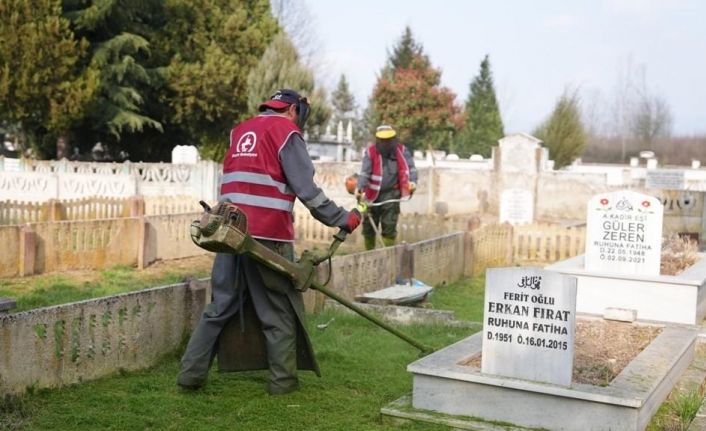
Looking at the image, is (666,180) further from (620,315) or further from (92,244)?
(620,315)

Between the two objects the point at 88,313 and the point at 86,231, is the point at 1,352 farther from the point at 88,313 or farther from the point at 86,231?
the point at 86,231

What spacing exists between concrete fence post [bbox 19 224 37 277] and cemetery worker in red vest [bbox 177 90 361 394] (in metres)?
6.36

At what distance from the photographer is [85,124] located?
1238 inches

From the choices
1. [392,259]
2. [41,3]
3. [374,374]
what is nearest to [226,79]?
[41,3]

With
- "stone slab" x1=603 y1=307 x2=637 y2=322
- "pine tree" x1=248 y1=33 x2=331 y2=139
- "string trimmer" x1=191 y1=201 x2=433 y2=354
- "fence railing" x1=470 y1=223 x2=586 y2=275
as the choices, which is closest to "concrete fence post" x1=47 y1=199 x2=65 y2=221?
"fence railing" x1=470 y1=223 x2=586 y2=275

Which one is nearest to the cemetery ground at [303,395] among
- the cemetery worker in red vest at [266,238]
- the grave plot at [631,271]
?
the cemetery worker in red vest at [266,238]

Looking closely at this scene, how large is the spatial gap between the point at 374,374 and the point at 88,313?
2.15 meters

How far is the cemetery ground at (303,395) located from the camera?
501cm

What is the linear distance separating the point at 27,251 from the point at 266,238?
6693 millimetres

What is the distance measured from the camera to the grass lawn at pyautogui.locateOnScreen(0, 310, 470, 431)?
497cm

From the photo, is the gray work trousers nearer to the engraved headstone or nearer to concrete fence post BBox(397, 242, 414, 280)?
concrete fence post BBox(397, 242, 414, 280)

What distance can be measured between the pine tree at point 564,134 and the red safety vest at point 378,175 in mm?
38800

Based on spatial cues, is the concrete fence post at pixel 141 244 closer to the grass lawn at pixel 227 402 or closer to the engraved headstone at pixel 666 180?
the grass lawn at pixel 227 402

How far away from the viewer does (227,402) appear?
545cm
